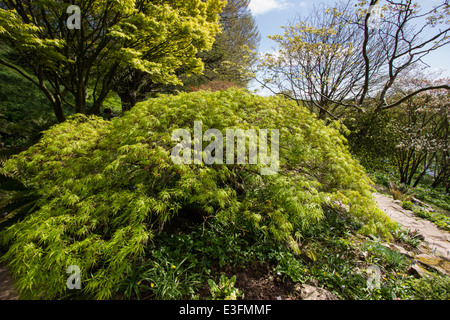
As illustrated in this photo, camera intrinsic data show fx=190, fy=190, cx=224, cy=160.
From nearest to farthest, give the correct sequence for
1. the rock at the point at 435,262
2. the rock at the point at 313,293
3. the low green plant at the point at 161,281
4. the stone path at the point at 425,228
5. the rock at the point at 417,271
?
the low green plant at the point at 161,281 → the rock at the point at 313,293 → the rock at the point at 417,271 → the rock at the point at 435,262 → the stone path at the point at 425,228

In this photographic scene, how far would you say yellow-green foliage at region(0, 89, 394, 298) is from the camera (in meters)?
1.70

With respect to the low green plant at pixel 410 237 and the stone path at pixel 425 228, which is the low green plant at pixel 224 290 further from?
the stone path at pixel 425 228

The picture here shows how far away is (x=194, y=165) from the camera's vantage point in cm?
214

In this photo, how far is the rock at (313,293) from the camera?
2.07m

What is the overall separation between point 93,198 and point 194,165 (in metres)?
1.11

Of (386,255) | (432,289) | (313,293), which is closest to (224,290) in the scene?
(313,293)

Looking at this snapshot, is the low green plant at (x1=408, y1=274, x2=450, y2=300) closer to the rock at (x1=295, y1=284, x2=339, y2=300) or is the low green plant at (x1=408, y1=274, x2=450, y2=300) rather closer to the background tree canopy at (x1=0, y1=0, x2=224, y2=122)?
the rock at (x1=295, y1=284, x2=339, y2=300)

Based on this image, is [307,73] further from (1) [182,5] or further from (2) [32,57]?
(2) [32,57]

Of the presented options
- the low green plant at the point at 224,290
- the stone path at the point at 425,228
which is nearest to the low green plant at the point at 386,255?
the stone path at the point at 425,228

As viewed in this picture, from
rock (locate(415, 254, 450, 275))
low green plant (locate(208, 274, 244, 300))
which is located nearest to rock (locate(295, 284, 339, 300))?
low green plant (locate(208, 274, 244, 300))

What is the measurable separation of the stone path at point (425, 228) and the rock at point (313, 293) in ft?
8.23

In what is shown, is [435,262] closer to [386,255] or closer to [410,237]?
[386,255]

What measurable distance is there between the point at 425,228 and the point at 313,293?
3826mm

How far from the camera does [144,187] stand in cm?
206
